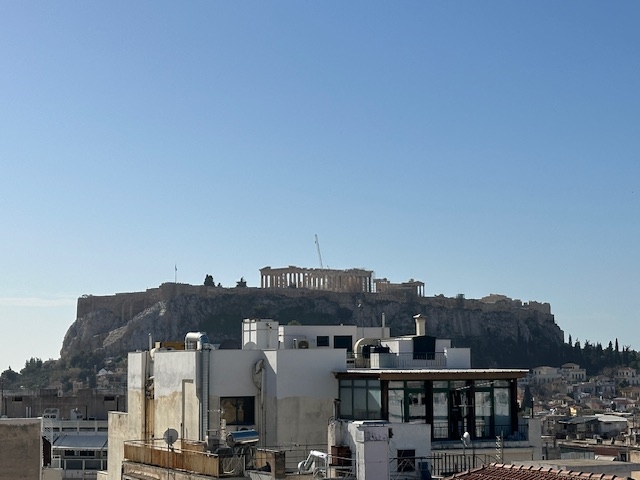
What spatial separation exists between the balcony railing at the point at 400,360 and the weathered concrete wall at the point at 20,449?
27.8 feet

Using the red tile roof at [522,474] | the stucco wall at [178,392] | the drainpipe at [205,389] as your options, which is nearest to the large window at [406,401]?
the drainpipe at [205,389]

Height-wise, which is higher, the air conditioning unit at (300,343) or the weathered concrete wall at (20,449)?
the air conditioning unit at (300,343)

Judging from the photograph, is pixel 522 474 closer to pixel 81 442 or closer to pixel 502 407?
pixel 502 407

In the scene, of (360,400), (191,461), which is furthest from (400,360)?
(191,461)

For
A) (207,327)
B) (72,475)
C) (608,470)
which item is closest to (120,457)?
(608,470)

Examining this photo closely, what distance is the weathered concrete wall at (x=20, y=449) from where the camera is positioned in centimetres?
2356

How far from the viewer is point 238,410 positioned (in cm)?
2762

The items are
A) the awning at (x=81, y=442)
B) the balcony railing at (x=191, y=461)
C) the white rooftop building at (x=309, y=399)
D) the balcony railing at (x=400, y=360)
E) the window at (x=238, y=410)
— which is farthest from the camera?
the awning at (x=81, y=442)

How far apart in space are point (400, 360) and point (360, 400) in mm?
2854

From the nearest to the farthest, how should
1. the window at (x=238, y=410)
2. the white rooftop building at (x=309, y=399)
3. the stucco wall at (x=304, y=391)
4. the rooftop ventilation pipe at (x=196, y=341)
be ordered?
1. the white rooftop building at (x=309, y=399)
2. the stucco wall at (x=304, y=391)
3. the window at (x=238, y=410)
4. the rooftop ventilation pipe at (x=196, y=341)

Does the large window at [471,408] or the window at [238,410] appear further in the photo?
the window at [238,410]

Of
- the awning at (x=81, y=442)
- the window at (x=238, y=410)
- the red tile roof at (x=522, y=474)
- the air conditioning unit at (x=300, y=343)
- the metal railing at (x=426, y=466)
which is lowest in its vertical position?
the awning at (x=81, y=442)

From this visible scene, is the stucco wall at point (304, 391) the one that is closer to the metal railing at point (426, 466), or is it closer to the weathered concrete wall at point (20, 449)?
the metal railing at point (426, 466)

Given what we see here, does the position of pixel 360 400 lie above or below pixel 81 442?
above
